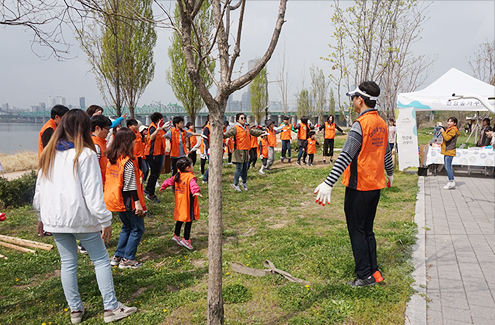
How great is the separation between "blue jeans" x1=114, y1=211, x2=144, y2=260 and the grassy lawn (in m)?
0.25

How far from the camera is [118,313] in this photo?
3.20 meters

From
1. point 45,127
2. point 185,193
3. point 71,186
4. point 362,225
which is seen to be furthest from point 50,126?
point 362,225

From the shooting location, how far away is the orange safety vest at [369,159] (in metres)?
3.51

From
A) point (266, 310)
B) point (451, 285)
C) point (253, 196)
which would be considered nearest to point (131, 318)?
point (266, 310)

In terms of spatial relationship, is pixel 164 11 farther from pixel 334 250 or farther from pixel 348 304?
pixel 334 250

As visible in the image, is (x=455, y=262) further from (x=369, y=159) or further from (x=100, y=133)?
(x=100, y=133)

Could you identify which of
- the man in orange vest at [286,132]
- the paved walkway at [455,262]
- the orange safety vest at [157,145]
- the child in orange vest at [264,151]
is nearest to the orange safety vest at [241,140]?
the orange safety vest at [157,145]

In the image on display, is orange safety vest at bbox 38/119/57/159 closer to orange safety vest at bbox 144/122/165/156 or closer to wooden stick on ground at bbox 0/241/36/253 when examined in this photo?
wooden stick on ground at bbox 0/241/36/253

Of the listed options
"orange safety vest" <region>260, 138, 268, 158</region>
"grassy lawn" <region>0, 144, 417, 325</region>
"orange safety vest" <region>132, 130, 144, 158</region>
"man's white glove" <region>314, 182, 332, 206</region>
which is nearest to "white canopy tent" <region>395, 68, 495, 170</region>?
"orange safety vest" <region>260, 138, 268, 158</region>

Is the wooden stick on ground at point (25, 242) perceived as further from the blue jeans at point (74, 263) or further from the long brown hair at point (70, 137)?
the long brown hair at point (70, 137)

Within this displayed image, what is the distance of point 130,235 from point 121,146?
113cm

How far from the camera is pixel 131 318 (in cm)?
320

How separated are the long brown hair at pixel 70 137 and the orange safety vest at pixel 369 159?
2553 millimetres

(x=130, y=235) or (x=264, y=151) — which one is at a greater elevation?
(x=264, y=151)
